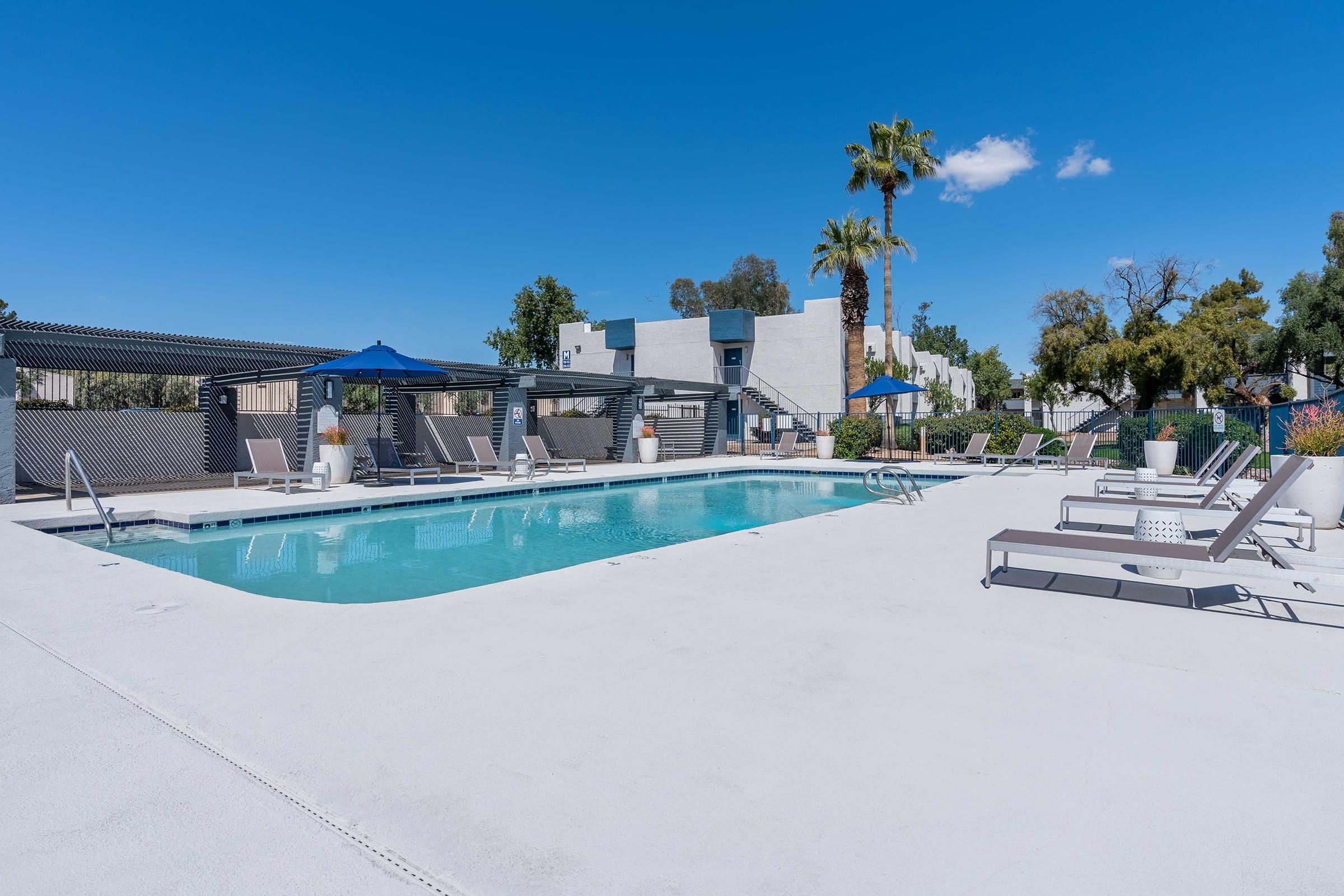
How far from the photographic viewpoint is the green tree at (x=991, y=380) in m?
53.2

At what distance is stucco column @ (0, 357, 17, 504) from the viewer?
10055 millimetres

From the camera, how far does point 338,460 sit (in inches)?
524

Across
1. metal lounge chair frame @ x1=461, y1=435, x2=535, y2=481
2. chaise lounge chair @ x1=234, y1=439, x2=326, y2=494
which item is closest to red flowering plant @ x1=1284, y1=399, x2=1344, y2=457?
metal lounge chair frame @ x1=461, y1=435, x2=535, y2=481

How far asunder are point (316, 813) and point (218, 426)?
59.3 feet

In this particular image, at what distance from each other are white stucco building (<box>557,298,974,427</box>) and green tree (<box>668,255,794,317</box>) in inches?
754

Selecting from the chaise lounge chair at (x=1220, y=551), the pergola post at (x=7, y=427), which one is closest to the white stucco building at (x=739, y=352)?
the chaise lounge chair at (x=1220, y=551)

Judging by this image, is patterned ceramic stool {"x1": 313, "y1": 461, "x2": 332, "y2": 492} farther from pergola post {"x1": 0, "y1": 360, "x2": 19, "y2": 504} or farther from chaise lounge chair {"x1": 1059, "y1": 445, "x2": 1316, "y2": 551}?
chaise lounge chair {"x1": 1059, "y1": 445, "x2": 1316, "y2": 551}

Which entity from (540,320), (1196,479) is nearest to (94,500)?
(1196,479)

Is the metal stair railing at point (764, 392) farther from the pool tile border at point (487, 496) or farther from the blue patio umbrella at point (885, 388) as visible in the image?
the pool tile border at point (487, 496)

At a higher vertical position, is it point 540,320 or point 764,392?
point 540,320

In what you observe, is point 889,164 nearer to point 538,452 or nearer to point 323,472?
point 538,452

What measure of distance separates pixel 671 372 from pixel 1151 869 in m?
30.5

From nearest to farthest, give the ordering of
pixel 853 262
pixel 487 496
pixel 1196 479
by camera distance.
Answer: pixel 1196 479 → pixel 487 496 → pixel 853 262

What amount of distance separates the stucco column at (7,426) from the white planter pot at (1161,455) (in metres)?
20.1
